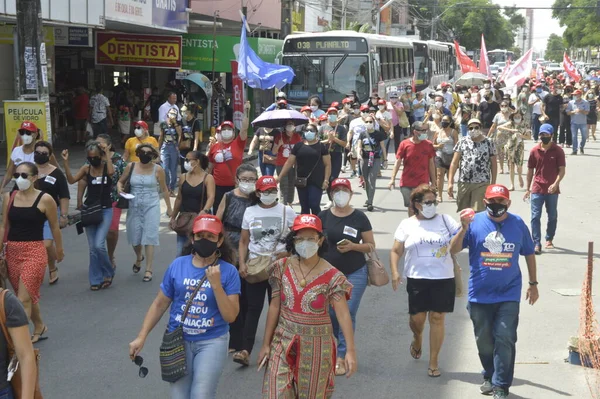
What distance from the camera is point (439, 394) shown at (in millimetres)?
7074

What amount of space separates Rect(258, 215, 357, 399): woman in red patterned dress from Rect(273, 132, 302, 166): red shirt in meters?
7.91

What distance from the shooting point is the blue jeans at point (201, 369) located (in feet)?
17.6

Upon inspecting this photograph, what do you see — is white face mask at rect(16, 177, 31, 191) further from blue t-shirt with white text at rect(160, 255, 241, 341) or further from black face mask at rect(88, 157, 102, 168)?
blue t-shirt with white text at rect(160, 255, 241, 341)

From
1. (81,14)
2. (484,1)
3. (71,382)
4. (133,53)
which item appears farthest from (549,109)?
(484,1)

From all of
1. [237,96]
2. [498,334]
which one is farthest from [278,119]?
[237,96]

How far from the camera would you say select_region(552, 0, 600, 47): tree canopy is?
79.6m

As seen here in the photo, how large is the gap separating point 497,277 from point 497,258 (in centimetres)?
14

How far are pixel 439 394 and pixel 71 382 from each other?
287 centimetres

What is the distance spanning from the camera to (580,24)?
297ft

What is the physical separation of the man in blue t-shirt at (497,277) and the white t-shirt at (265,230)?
1.49 metres

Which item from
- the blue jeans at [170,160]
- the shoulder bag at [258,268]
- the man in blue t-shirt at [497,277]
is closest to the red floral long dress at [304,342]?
A: the man in blue t-shirt at [497,277]

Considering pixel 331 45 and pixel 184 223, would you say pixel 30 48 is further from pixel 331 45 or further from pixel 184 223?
pixel 331 45

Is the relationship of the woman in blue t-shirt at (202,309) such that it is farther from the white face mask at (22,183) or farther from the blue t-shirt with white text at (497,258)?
the white face mask at (22,183)

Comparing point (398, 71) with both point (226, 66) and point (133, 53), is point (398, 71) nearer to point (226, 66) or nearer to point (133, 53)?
point (226, 66)
